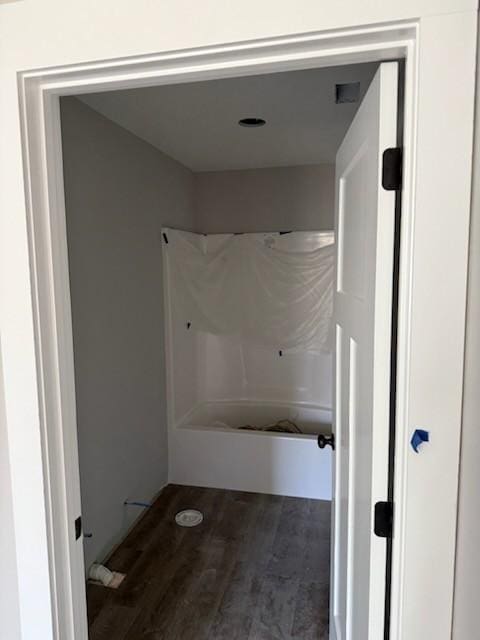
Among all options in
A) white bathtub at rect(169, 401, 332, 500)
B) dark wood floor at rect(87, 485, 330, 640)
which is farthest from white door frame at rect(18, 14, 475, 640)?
white bathtub at rect(169, 401, 332, 500)

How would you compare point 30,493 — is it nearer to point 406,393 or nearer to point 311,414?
point 406,393

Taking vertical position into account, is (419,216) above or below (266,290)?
above

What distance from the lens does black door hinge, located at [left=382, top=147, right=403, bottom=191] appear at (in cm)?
87

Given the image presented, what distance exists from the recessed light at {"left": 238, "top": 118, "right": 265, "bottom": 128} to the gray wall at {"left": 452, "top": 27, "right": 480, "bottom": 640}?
71.4 inches

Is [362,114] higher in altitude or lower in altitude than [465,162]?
higher

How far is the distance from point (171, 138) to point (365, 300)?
7.02ft

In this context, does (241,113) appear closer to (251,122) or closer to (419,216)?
(251,122)

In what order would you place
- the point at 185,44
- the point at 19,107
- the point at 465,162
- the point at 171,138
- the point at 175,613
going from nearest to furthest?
the point at 465,162 < the point at 185,44 < the point at 19,107 < the point at 175,613 < the point at 171,138

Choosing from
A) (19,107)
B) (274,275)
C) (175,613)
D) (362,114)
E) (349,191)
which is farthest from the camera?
(274,275)

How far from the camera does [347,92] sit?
199 centimetres

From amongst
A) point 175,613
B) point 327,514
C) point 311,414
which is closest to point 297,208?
point 311,414

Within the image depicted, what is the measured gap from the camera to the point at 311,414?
380 cm

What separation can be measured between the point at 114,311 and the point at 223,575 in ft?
4.96

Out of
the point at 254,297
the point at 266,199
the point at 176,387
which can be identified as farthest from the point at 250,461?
the point at 266,199
